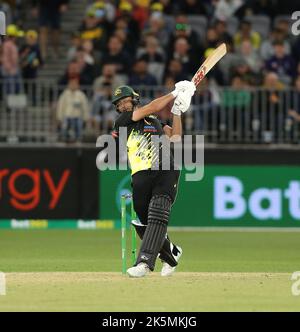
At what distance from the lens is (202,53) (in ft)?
76.0

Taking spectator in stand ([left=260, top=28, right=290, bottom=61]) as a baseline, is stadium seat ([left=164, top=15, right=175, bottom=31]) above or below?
above

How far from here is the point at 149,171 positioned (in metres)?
13.1

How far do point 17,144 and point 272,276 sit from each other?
9.36 m

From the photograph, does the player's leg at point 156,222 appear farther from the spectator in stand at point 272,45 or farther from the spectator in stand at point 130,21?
the spectator in stand at point 130,21

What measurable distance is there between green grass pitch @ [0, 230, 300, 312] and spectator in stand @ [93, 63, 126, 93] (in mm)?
2741

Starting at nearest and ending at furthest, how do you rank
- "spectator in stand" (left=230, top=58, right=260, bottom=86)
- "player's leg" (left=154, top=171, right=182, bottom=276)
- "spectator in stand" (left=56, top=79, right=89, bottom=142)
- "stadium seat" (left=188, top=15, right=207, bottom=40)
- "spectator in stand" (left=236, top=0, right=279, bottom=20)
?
"player's leg" (left=154, top=171, right=182, bottom=276), "spectator in stand" (left=56, top=79, right=89, bottom=142), "spectator in stand" (left=230, top=58, right=260, bottom=86), "stadium seat" (left=188, top=15, right=207, bottom=40), "spectator in stand" (left=236, top=0, right=279, bottom=20)

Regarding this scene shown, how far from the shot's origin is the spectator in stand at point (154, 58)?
75.7ft

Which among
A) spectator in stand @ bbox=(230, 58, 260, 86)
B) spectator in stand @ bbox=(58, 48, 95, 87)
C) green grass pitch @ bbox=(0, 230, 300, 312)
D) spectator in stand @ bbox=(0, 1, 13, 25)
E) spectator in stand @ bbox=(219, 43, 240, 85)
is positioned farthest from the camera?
spectator in stand @ bbox=(0, 1, 13, 25)

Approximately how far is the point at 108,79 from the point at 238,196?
3.25 metres

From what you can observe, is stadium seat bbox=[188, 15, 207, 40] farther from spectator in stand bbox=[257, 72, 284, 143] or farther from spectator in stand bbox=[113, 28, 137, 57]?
spectator in stand bbox=[257, 72, 284, 143]

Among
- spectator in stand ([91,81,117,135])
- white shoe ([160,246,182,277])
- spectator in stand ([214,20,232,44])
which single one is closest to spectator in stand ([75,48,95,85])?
spectator in stand ([91,81,117,135])

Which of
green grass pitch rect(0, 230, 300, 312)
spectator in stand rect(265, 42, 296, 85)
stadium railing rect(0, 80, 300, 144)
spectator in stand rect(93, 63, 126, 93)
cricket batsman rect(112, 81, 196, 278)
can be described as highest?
spectator in stand rect(265, 42, 296, 85)

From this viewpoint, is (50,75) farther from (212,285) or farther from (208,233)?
(212,285)

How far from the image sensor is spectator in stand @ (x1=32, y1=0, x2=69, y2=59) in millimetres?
25000
